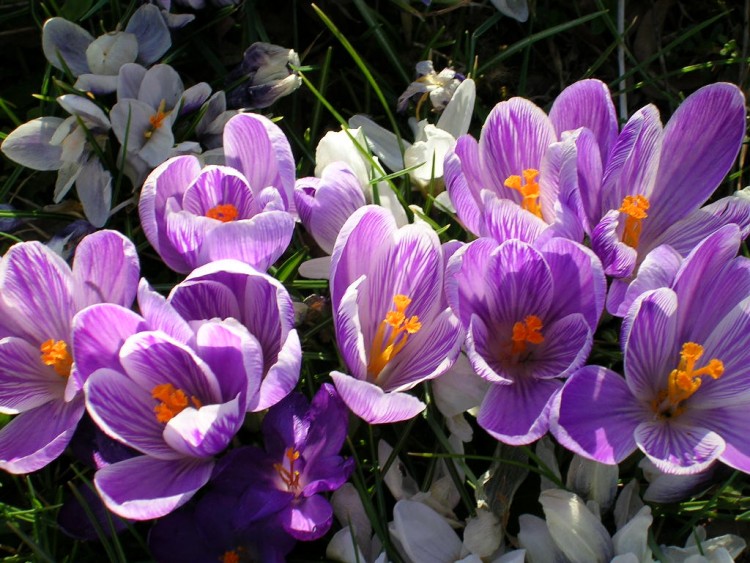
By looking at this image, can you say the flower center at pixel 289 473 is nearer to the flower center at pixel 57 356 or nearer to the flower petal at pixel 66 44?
the flower center at pixel 57 356

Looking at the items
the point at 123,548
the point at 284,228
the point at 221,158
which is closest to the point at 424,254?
the point at 284,228

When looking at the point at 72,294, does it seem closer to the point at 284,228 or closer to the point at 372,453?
the point at 284,228

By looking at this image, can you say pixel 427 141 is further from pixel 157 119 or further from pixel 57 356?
pixel 57 356

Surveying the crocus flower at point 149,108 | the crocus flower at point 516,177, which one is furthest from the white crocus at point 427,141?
the crocus flower at point 149,108

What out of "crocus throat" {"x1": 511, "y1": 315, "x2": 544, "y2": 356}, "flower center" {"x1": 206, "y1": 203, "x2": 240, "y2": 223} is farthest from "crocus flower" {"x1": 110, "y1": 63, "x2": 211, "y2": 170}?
"crocus throat" {"x1": 511, "y1": 315, "x2": 544, "y2": 356}

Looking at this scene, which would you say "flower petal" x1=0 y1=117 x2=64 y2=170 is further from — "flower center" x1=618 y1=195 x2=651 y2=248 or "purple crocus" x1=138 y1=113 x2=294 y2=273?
"flower center" x1=618 y1=195 x2=651 y2=248
